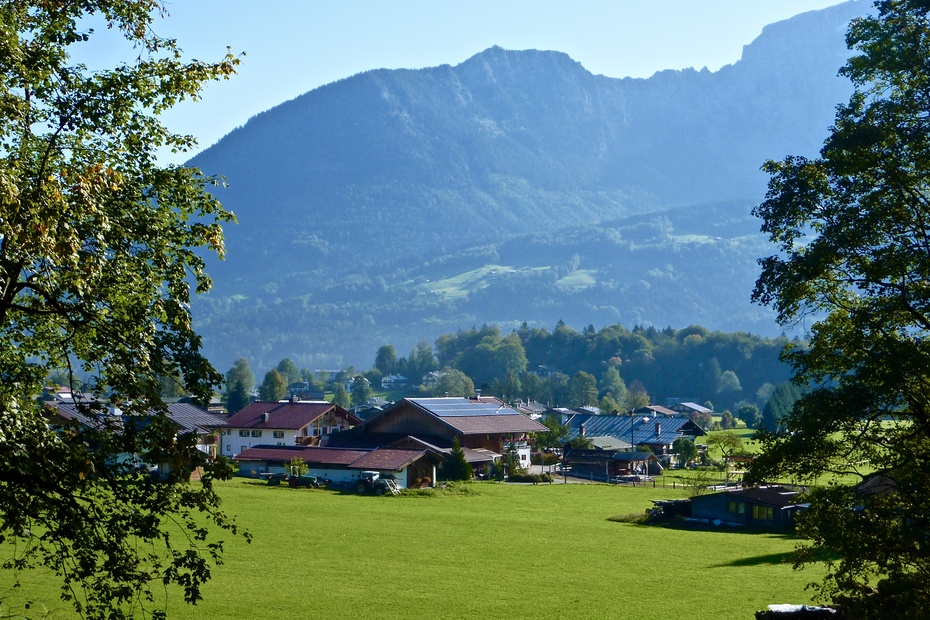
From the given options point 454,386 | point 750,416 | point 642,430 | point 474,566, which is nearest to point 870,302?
point 474,566

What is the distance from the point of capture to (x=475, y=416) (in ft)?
248

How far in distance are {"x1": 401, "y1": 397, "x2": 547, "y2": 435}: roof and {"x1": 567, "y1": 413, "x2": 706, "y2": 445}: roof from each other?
1235 cm

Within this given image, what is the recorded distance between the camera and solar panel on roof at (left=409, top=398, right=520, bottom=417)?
73.8 meters

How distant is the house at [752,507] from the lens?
144 feet

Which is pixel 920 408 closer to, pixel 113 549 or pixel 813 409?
pixel 813 409

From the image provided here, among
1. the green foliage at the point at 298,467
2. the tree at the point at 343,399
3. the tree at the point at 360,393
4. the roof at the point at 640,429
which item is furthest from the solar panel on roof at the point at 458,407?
the tree at the point at 360,393

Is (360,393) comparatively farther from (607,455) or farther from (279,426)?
(607,455)

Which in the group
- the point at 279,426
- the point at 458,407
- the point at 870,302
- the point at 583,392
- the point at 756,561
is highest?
the point at 583,392

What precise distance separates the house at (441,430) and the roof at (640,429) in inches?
647

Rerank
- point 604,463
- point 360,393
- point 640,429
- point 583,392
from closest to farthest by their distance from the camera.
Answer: point 604,463, point 640,429, point 583,392, point 360,393

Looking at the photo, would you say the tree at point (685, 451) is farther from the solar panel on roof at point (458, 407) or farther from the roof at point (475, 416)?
the solar panel on roof at point (458, 407)

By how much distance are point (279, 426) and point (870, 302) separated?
63111mm

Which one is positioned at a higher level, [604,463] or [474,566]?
[604,463]

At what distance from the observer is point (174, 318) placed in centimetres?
970
